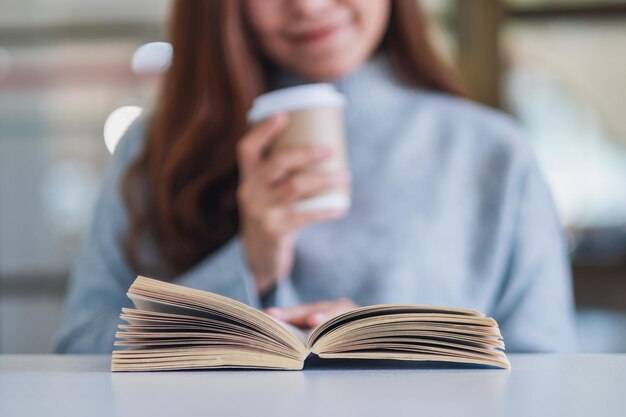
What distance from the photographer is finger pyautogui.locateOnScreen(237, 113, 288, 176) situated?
3.55 ft

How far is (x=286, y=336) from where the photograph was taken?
649 mm

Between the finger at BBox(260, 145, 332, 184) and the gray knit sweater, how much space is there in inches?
4.6

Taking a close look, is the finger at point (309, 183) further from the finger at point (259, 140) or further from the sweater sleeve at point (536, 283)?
the sweater sleeve at point (536, 283)

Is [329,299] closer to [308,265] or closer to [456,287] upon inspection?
[308,265]

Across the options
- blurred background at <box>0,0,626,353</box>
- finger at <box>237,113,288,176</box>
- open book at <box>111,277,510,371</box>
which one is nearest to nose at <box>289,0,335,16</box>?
finger at <box>237,113,288,176</box>

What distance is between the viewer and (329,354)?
64cm

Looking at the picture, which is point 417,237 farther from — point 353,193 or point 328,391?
point 328,391

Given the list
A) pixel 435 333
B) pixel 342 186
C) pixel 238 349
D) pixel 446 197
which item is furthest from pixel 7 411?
pixel 446 197

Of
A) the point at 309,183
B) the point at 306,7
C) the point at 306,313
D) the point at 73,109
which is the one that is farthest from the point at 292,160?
the point at 73,109

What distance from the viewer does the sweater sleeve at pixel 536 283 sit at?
1175 mm

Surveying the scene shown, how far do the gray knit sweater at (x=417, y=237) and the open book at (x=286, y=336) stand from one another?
1.47 feet

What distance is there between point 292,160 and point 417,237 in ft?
0.94

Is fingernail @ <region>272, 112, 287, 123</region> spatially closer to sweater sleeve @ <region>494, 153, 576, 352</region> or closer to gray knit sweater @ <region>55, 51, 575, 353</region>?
gray knit sweater @ <region>55, 51, 575, 353</region>

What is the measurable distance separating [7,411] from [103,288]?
31.3 inches
